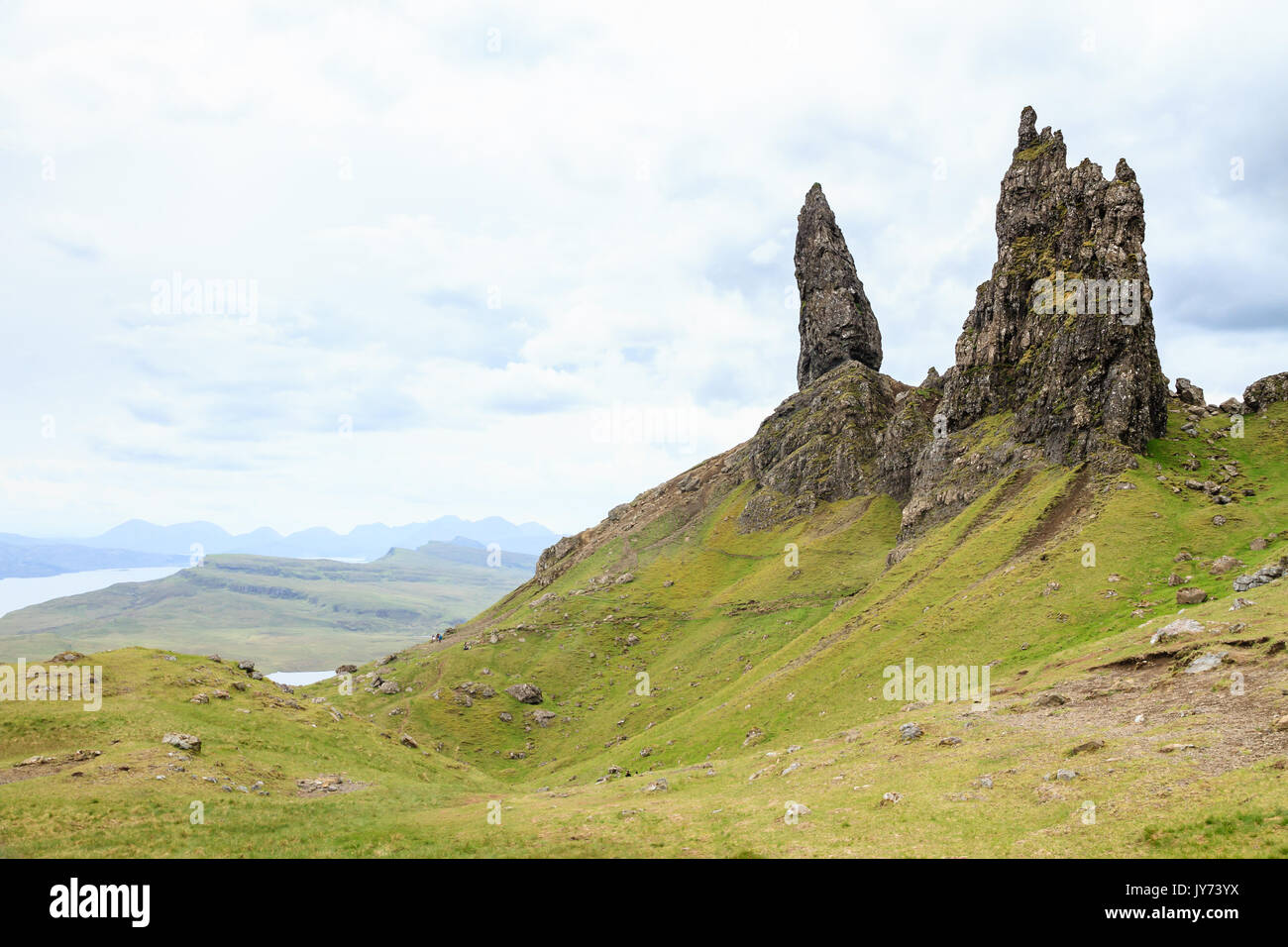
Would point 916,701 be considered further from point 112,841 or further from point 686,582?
point 686,582

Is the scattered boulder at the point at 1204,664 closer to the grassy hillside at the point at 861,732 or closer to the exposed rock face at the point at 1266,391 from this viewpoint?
the grassy hillside at the point at 861,732

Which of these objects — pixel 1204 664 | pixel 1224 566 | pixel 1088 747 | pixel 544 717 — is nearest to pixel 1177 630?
pixel 1204 664

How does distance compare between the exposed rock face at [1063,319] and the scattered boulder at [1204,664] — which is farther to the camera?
the exposed rock face at [1063,319]

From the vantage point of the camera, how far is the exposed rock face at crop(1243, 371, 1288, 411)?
12312cm

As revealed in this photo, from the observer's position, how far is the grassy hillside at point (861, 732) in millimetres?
34156

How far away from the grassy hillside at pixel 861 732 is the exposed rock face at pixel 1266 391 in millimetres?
8358

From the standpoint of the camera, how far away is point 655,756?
3273 inches

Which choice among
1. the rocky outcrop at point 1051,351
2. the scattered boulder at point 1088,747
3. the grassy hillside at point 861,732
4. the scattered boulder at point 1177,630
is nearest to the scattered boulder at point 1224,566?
the grassy hillside at point 861,732

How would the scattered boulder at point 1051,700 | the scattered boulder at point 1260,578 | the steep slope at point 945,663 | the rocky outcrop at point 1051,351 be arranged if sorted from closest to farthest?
the steep slope at point 945,663
the scattered boulder at point 1051,700
the scattered boulder at point 1260,578
the rocky outcrop at point 1051,351

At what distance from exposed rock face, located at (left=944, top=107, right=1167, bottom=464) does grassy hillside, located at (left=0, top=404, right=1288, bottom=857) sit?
11.1 meters

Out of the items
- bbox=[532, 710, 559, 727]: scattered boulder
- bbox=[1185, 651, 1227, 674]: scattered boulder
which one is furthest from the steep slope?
bbox=[532, 710, 559, 727]: scattered boulder

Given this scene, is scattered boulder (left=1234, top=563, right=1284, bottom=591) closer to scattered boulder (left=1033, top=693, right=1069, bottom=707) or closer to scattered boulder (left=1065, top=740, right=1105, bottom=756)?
scattered boulder (left=1033, top=693, right=1069, bottom=707)

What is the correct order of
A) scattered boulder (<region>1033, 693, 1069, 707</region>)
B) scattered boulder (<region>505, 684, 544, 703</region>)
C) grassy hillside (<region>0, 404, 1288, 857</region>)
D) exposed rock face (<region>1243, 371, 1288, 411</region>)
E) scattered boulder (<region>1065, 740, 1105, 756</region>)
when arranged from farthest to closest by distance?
scattered boulder (<region>505, 684, 544, 703</region>) < exposed rock face (<region>1243, 371, 1288, 411</region>) < scattered boulder (<region>1033, 693, 1069, 707</region>) < scattered boulder (<region>1065, 740, 1105, 756</region>) < grassy hillside (<region>0, 404, 1288, 857</region>)
